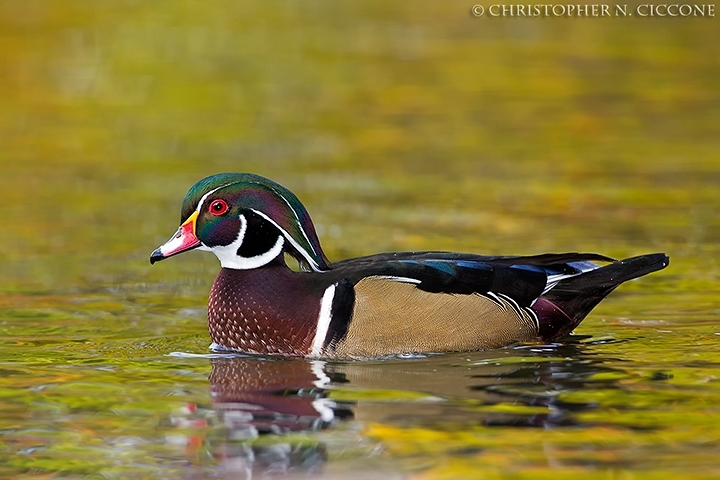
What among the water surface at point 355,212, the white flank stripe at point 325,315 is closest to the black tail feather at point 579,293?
the water surface at point 355,212

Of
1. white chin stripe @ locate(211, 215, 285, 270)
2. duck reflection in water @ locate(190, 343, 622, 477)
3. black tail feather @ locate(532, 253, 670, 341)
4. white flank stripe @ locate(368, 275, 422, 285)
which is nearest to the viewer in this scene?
duck reflection in water @ locate(190, 343, 622, 477)

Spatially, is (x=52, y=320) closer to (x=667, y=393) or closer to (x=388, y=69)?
(x=667, y=393)

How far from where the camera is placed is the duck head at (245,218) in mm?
8797

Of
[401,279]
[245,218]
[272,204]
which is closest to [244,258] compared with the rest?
[245,218]

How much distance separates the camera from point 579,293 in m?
9.08

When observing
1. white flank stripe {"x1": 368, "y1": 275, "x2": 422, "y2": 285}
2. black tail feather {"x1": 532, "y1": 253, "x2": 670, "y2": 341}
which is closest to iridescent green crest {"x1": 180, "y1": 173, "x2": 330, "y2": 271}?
white flank stripe {"x1": 368, "y1": 275, "x2": 422, "y2": 285}

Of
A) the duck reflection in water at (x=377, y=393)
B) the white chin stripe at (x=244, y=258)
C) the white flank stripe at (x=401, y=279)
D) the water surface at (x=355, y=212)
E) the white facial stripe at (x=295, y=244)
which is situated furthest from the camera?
the white chin stripe at (x=244, y=258)

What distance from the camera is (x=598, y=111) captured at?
19125 millimetres

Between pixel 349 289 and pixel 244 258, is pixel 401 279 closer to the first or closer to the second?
pixel 349 289

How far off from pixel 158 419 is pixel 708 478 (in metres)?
2.63

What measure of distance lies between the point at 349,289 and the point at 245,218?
2.61 ft

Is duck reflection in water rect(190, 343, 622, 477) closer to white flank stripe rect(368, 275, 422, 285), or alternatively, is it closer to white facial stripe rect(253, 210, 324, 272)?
white flank stripe rect(368, 275, 422, 285)

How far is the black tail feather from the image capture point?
9008 mm

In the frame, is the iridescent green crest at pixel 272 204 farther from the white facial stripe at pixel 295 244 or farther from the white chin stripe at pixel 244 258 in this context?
the white chin stripe at pixel 244 258
